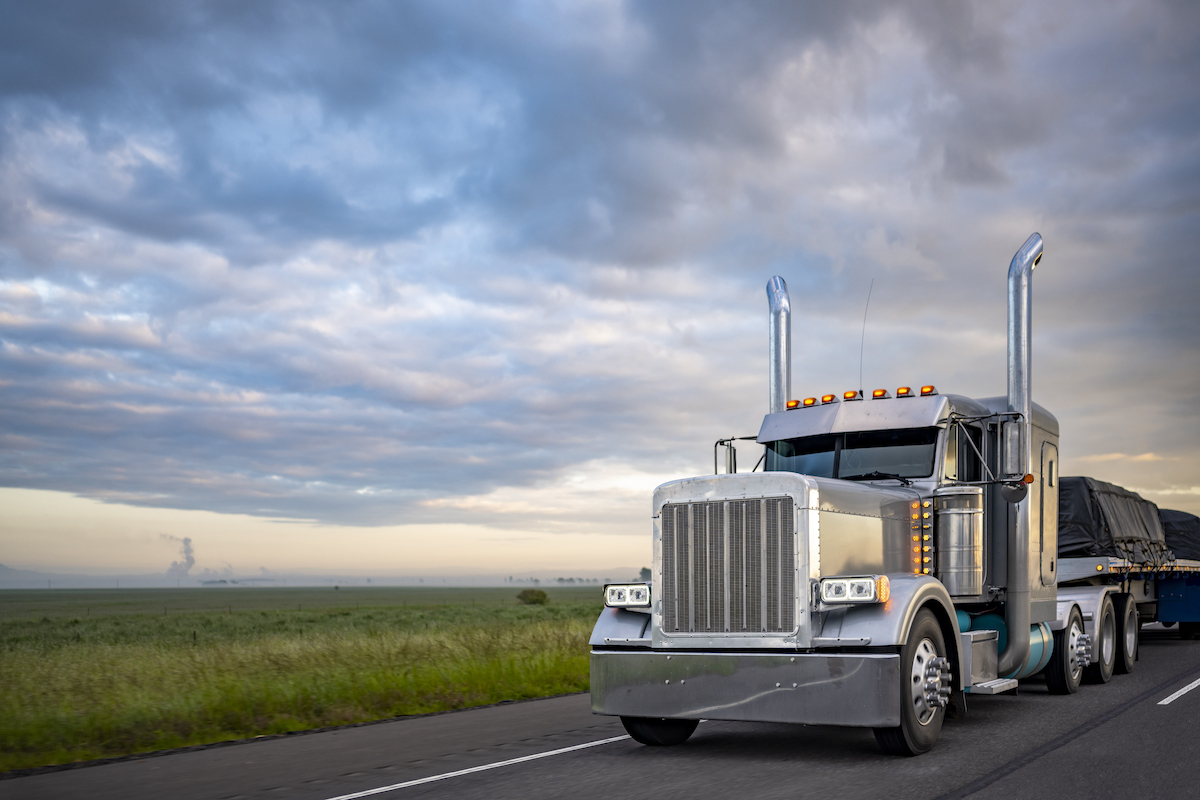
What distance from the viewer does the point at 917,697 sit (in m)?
7.95

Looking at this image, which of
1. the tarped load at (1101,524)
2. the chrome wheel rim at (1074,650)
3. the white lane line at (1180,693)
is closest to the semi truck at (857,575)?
the chrome wheel rim at (1074,650)

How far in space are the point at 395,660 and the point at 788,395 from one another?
749 centimetres

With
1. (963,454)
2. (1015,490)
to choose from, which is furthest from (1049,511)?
(1015,490)

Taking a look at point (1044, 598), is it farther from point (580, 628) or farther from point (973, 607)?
point (580, 628)

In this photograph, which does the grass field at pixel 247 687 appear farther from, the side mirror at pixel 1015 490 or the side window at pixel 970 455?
the side mirror at pixel 1015 490

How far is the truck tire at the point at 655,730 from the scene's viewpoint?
875 cm

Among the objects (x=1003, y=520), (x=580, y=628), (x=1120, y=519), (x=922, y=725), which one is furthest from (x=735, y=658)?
(x=580, y=628)

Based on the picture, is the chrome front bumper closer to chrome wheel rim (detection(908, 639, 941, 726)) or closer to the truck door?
chrome wheel rim (detection(908, 639, 941, 726))

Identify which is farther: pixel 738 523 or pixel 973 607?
pixel 973 607

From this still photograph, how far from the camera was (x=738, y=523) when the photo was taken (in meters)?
8.27

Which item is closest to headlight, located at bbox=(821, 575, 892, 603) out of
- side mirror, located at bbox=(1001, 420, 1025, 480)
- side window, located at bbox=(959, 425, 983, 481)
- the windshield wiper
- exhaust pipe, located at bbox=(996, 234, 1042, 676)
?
the windshield wiper

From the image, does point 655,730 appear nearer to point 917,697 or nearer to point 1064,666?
point 917,697

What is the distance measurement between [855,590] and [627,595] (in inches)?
77.7

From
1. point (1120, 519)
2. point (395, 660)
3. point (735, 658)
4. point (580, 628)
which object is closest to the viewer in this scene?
point (735, 658)
